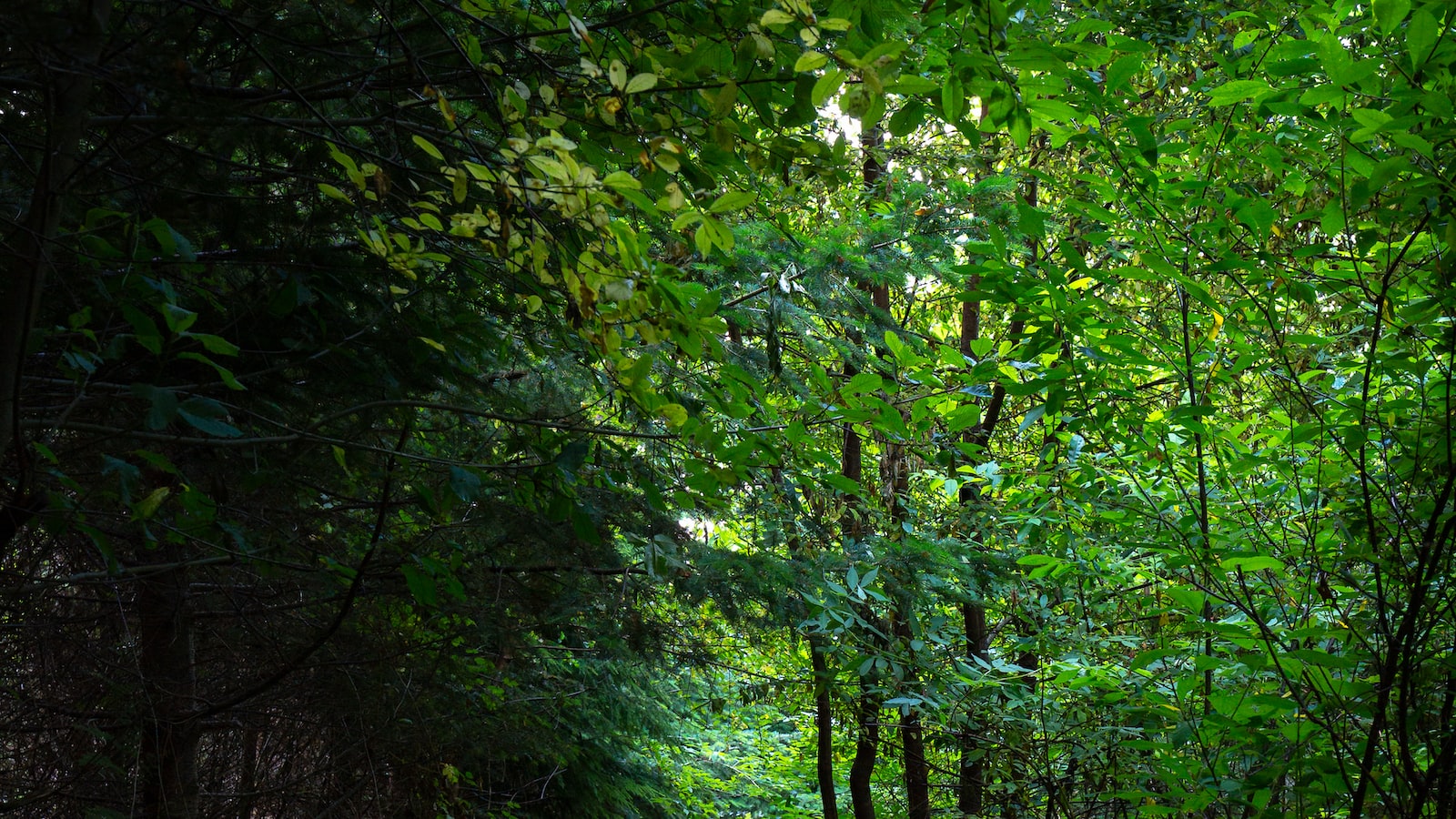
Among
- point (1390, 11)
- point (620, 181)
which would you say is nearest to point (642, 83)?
point (620, 181)

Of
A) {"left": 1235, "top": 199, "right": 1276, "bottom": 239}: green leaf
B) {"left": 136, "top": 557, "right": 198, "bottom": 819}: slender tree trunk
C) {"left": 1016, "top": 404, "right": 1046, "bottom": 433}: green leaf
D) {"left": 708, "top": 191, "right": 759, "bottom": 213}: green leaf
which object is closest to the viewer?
{"left": 708, "top": 191, "right": 759, "bottom": 213}: green leaf

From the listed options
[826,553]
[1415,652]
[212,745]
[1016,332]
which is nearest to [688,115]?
[1016,332]

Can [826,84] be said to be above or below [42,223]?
above

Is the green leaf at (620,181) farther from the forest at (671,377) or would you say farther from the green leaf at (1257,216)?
the green leaf at (1257,216)

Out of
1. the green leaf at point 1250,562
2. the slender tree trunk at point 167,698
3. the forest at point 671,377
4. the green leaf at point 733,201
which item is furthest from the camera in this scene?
the slender tree trunk at point 167,698

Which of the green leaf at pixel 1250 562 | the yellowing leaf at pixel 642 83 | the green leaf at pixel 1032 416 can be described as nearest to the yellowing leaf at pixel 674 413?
the yellowing leaf at pixel 642 83

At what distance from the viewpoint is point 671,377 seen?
3.64m

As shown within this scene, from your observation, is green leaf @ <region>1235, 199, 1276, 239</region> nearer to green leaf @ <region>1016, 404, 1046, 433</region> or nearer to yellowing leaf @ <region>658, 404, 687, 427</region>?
green leaf @ <region>1016, 404, 1046, 433</region>

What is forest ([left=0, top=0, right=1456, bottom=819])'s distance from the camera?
192 centimetres

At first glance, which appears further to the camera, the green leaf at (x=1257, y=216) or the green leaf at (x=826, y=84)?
the green leaf at (x=1257, y=216)

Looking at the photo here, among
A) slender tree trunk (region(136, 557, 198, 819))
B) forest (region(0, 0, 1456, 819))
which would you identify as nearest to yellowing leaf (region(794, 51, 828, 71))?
forest (region(0, 0, 1456, 819))

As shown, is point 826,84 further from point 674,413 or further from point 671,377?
point 671,377

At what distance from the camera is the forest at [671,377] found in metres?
1.92

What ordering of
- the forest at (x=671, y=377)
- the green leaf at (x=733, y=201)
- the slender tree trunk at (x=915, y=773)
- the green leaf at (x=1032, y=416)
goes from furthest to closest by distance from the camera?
the slender tree trunk at (x=915, y=773) < the green leaf at (x=1032, y=416) < the forest at (x=671, y=377) < the green leaf at (x=733, y=201)
